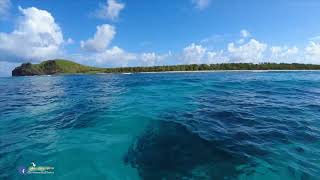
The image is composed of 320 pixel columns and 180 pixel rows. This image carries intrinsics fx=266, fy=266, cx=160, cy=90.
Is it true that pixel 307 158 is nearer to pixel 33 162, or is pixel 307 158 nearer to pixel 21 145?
pixel 33 162

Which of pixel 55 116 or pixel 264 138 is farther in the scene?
pixel 55 116

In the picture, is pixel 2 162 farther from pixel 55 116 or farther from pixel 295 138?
pixel 295 138

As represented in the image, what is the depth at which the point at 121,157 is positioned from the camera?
9.30m

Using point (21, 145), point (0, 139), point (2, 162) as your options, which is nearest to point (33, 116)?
point (0, 139)

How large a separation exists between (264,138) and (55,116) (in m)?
11.3

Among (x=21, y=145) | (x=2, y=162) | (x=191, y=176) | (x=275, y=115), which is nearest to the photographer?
(x=191, y=176)

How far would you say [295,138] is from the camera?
36.1 feet

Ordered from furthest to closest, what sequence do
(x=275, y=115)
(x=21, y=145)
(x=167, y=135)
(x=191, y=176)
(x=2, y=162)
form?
(x=275, y=115) → (x=167, y=135) → (x=21, y=145) → (x=2, y=162) → (x=191, y=176)

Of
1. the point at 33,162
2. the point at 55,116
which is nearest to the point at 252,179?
the point at 33,162

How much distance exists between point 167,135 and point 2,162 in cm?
603

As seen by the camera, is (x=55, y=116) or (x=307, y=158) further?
(x=55, y=116)

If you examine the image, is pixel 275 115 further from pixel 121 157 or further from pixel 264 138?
pixel 121 157

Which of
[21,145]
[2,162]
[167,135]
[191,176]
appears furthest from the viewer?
[167,135]

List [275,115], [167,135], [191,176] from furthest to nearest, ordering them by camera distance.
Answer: [275,115] → [167,135] → [191,176]
